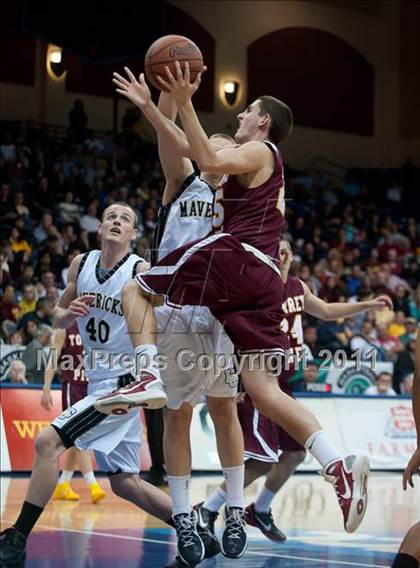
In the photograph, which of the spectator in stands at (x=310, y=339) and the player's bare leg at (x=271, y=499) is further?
the spectator in stands at (x=310, y=339)

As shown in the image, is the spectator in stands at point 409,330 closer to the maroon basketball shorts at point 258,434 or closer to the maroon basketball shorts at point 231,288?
the maroon basketball shorts at point 258,434

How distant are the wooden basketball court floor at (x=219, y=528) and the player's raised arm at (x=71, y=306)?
1406 mm

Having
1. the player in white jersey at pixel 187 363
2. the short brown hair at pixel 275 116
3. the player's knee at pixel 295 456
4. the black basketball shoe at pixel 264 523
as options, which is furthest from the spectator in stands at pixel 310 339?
the short brown hair at pixel 275 116

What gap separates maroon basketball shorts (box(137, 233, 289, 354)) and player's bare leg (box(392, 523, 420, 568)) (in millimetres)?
1491

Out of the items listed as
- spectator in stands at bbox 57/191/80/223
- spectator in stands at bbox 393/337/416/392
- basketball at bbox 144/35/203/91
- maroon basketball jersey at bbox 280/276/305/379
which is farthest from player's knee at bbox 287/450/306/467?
spectator in stands at bbox 57/191/80/223

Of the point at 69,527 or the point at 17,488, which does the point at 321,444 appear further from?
the point at 17,488

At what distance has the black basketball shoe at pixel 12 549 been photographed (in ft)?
20.4

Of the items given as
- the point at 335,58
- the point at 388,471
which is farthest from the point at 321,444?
the point at 335,58

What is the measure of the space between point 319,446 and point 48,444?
151 cm

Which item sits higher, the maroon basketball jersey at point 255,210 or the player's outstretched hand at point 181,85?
the player's outstretched hand at point 181,85

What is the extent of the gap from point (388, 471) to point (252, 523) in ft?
25.1

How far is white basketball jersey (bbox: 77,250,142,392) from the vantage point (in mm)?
7137

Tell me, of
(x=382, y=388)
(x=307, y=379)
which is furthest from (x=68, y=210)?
(x=382, y=388)

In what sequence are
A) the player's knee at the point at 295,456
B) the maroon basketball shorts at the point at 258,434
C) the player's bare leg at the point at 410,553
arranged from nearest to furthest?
1. the player's bare leg at the point at 410,553
2. the maroon basketball shorts at the point at 258,434
3. the player's knee at the point at 295,456
